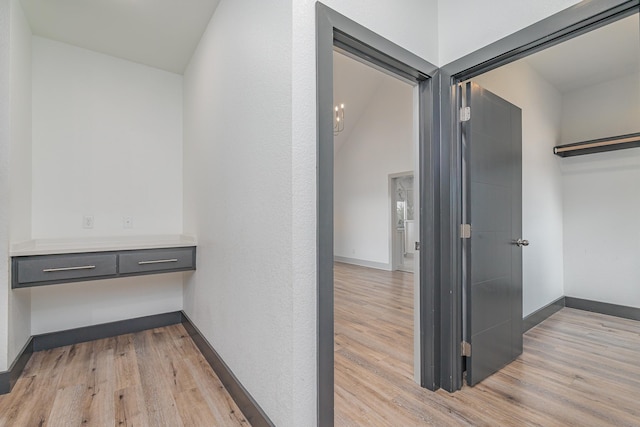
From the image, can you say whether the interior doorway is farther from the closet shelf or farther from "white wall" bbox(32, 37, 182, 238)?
"white wall" bbox(32, 37, 182, 238)

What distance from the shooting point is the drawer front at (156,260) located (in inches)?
94.0

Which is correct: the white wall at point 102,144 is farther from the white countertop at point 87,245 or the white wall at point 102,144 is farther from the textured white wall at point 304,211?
the textured white wall at point 304,211

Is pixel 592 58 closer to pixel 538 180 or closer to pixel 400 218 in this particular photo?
pixel 538 180

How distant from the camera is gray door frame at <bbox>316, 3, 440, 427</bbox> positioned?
1.28 metres

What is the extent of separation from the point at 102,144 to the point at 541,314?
191 inches

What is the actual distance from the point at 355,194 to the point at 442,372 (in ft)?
17.8

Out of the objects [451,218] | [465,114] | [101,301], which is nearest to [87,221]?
[101,301]

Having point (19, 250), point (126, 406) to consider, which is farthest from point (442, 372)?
point (19, 250)

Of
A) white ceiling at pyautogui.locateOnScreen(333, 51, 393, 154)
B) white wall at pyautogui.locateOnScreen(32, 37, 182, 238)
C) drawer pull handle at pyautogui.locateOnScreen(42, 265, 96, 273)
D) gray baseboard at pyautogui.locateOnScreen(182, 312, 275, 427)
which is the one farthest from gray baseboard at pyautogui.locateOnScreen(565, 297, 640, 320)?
drawer pull handle at pyautogui.locateOnScreen(42, 265, 96, 273)

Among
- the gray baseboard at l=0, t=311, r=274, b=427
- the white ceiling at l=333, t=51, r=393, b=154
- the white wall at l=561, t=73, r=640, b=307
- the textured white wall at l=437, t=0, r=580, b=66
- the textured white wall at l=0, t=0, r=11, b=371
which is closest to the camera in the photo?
the textured white wall at l=437, t=0, r=580, b=66

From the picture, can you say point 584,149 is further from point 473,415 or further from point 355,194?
point 355,194

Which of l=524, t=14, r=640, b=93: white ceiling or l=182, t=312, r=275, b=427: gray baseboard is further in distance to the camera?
l=524, t=14, r=640, b=93: white ceiling

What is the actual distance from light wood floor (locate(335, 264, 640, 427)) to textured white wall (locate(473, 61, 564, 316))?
1.43 feet

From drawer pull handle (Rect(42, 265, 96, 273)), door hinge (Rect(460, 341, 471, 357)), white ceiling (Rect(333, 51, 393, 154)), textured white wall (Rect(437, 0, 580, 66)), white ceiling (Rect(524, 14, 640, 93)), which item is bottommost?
door hinge (Rect(460, 341, 471, 357))
